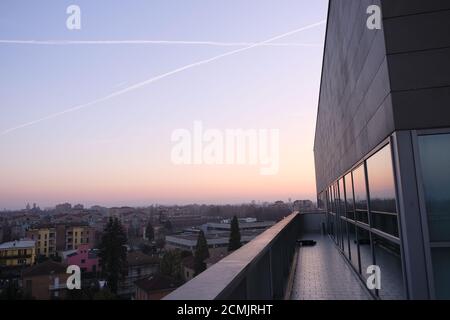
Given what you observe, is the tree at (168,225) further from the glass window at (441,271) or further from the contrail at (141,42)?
the glass window at (441,271)

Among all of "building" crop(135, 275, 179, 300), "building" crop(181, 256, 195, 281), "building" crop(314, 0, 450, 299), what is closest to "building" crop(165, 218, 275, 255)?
"building" crop(181, 256, 195, 281)

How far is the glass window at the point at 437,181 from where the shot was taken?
→ 127 inches

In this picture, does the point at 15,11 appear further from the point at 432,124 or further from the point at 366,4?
the point at 432,124

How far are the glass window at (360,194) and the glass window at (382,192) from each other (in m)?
0.61

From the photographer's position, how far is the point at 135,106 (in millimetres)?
21406

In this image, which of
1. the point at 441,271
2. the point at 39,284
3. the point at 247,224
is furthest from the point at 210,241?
the point at 441,271

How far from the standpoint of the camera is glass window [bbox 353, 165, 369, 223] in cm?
588

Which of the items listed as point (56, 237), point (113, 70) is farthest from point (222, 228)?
point (113, 70)

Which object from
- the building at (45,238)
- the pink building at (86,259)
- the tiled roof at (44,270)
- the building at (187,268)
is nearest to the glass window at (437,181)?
the building at (187,268)

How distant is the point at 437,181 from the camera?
328cm

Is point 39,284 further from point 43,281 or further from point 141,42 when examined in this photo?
point 141,42

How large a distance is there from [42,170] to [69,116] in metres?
12.0
